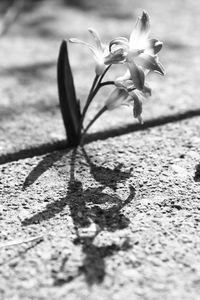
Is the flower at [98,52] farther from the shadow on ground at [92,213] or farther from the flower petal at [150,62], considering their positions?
the shadow on ground at [92,213]

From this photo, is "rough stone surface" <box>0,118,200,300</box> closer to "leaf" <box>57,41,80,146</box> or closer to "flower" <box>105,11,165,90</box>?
"leaf" <box>57,41,80,146</box>

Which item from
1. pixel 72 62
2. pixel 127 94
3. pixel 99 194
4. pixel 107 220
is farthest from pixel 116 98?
pixel 72 62

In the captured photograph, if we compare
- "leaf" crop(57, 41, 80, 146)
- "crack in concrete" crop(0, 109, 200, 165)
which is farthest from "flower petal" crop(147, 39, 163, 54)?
"crack in concrete" crop(0, 109, 200, 165)

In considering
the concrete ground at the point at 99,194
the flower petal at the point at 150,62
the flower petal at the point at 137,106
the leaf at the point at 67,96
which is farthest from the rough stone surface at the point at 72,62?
the flower petal at the point at 150,62

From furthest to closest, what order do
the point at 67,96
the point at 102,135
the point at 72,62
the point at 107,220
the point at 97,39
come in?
the point at 72,62
the point at 102,135
the point at 67,96
the point at 97,39
the point at 107,220

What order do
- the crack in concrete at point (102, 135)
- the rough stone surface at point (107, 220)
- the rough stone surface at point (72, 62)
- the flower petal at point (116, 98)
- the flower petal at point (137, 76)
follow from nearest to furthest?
the rough stone surface at point (107, 220)
the flower petal at point (137, 76)
the flower petal at point (116, 98)
the crack in concrete at point (102, 135)
the rough stone surface at point (72, 62)

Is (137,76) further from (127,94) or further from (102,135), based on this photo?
(102,135)
